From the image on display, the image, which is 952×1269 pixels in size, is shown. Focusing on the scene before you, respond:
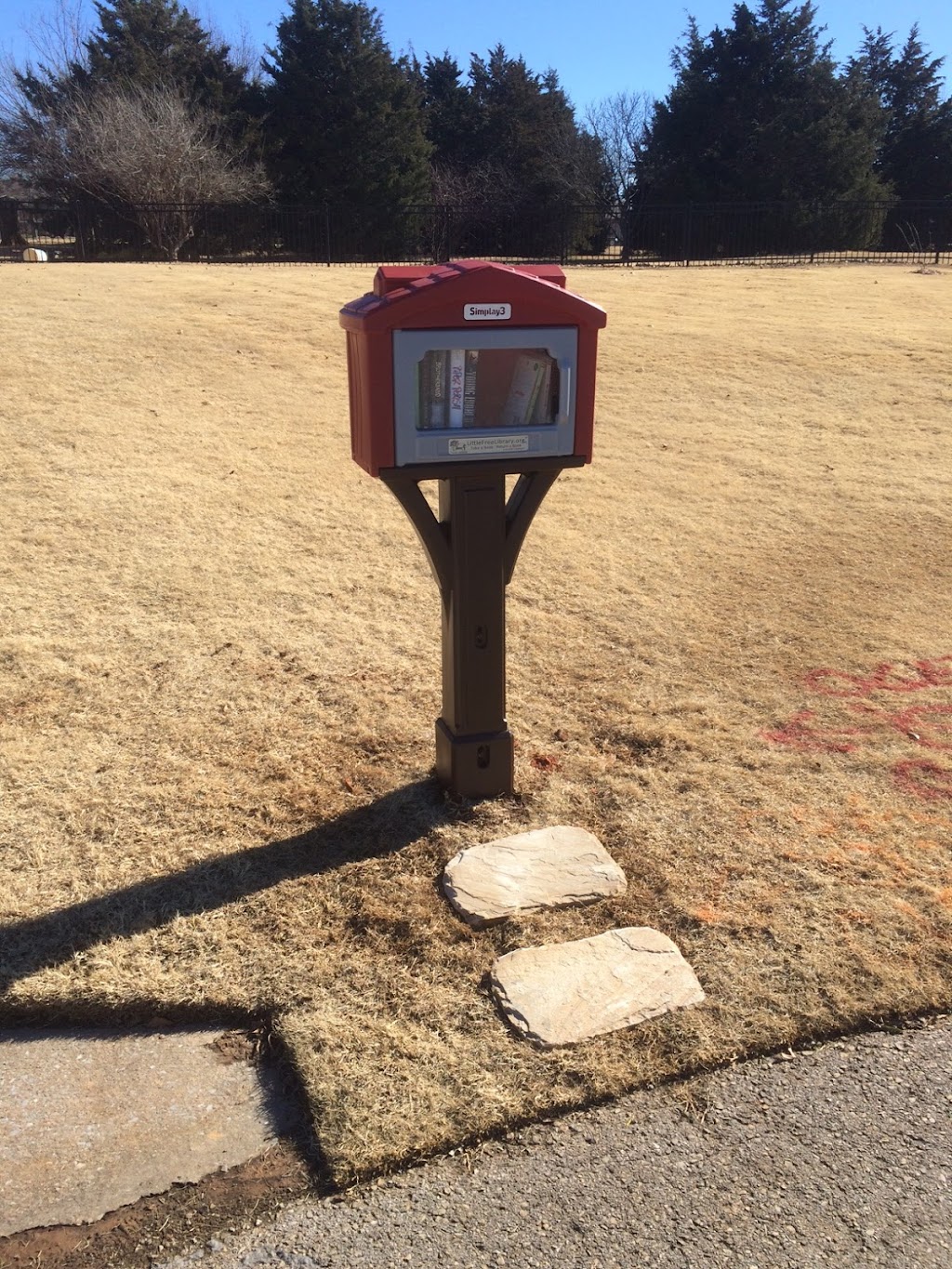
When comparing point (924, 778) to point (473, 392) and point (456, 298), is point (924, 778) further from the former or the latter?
point (456, 298)

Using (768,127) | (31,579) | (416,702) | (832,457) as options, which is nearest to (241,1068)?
(416,702)

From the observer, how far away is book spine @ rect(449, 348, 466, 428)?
2695 millimetres

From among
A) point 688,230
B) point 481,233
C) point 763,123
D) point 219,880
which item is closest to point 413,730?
point 219,880

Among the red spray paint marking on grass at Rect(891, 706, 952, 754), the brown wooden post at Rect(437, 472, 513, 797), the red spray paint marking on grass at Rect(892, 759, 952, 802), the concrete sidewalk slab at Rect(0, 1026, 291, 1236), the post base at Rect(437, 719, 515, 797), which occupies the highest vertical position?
the brown wooden post at Rect(437, 472, 513, 797)

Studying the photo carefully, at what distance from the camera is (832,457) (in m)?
7.89

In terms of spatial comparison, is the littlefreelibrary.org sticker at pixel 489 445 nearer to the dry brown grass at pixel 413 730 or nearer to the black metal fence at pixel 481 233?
the dry brown grass at pixel 413 730

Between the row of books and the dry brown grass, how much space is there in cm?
125

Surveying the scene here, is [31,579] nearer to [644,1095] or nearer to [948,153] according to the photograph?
[644,1095]

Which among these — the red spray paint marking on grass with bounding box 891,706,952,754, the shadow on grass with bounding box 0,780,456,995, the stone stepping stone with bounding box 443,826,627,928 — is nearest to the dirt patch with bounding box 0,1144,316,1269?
the shadow on grass with bounding box 0,780,456,995

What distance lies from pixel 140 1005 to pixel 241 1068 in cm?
32

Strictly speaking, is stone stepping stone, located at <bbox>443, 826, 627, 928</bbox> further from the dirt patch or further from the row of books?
the row of books

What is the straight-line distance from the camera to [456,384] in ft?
8.93

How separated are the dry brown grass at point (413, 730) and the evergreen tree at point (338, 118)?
22298 mm

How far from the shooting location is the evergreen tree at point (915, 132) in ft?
115
